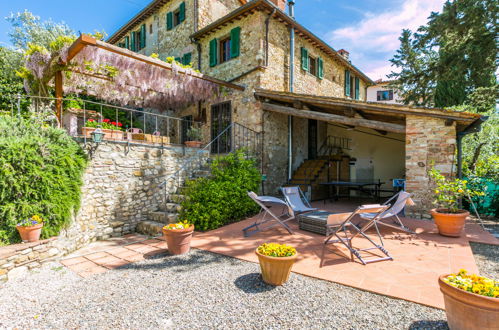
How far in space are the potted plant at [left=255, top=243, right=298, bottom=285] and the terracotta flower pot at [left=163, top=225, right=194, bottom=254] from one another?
140 cm

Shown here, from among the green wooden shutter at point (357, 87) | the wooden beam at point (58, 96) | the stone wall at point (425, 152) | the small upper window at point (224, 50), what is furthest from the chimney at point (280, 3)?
the wooden beam at point (58, 96)

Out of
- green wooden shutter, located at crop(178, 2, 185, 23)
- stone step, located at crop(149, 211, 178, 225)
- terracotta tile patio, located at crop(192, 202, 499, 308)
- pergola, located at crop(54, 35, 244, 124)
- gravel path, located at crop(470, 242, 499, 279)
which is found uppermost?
green wooden shutter, located at crop(178, 2, 185, 23)

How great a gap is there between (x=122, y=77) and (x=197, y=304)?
6.40m

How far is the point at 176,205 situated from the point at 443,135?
5.54 m

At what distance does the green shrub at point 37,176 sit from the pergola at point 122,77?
1.21 metres

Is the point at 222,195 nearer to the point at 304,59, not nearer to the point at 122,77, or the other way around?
the point at 122,77

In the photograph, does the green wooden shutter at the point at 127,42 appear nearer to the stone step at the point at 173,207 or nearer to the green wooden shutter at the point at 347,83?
the stone step at the point at 173,207

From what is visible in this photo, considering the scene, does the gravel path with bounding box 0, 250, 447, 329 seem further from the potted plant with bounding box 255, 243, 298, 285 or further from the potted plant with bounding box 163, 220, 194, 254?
the potted plant with bounding box 163, 220, 194, 254

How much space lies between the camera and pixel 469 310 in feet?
5.52

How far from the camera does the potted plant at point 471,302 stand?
1625 millimetres

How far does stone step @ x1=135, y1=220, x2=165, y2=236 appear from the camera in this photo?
16.3 ft

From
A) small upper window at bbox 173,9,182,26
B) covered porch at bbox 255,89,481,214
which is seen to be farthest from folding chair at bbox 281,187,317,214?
small upper window at bbox 173,9,182,26

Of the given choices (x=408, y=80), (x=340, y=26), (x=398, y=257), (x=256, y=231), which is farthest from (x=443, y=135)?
(x=408, y=80)

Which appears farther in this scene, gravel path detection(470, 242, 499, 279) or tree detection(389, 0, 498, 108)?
tree detection(389, 0, 498, 108)
